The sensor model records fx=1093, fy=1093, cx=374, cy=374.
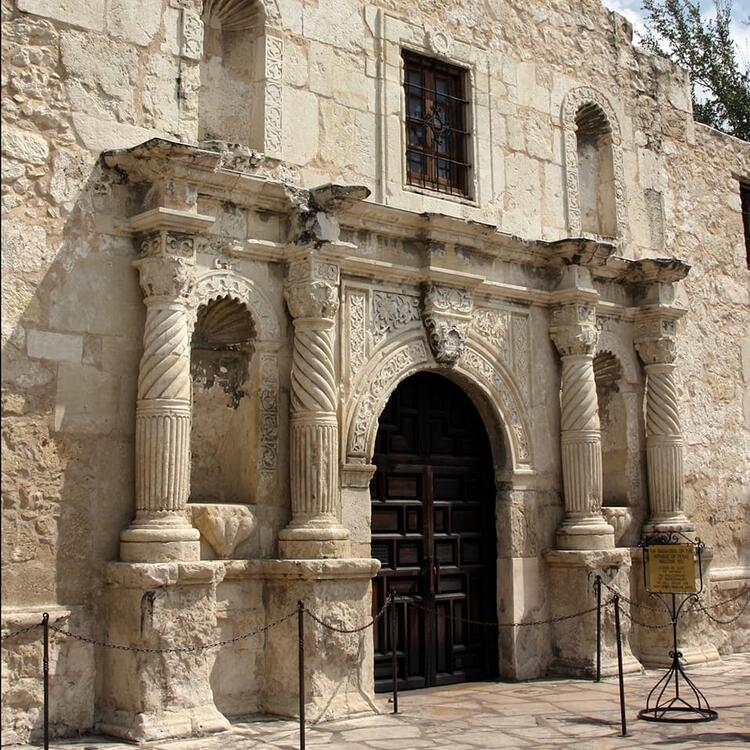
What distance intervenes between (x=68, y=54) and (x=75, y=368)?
211 centimetres

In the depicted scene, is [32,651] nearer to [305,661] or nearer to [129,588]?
[129,588]

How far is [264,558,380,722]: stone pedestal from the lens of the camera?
7578 mm

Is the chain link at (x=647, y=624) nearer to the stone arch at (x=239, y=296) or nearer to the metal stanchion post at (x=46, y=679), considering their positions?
the stone arch at (x=239, y=296)

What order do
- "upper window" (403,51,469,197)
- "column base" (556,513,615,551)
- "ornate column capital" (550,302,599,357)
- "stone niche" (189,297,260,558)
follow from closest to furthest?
"stone niche" (189,297,260,558)
"upper window" (403,51,469,197)
"column base" (556,513,615,551)
"ornate column capital" (550,302,599,357)

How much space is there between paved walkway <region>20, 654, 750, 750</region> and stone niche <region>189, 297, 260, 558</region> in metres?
1.70

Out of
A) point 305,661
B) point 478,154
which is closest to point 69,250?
point 305,661

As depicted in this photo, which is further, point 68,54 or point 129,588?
point 68,54

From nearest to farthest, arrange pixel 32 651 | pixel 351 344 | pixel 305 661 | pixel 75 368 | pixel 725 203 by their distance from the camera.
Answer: pixel 32 651 < pixel 75 368 < pixel 305 661 < pixel 351 344 < pixel 725 203

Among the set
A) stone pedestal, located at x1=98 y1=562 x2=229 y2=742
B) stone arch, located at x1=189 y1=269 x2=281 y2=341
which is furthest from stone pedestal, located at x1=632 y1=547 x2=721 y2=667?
stone pedestal, located at x1=98 y1=562 x2=229 y2=742

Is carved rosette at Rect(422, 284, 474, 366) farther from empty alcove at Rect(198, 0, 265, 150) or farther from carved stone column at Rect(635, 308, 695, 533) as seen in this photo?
carved stone column at Rect(635, 308, 695, 533)

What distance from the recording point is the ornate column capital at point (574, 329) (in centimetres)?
1001

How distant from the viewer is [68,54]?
24.0 ft

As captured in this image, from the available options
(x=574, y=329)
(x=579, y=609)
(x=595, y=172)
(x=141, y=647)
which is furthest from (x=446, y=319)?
(x=141, y=647)

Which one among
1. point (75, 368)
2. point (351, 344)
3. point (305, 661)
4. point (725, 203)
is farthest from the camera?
point (725, 203)
